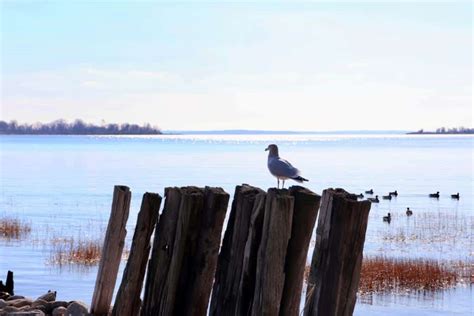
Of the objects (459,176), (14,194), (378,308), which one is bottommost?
(378,308)

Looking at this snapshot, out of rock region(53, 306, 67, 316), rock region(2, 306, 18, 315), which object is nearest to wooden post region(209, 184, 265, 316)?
rock region(53, 306, 67, 316)

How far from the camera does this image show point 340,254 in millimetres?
6480

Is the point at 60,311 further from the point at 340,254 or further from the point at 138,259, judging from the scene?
the point at 340,254

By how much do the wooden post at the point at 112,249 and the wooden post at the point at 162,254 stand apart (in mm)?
1058

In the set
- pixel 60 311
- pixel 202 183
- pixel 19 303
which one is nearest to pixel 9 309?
pixel 60 311

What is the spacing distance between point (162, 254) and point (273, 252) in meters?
1.22

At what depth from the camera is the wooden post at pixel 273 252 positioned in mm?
6555

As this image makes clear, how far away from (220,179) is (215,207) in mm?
55688

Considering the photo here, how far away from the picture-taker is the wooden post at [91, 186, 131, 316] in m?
8.52

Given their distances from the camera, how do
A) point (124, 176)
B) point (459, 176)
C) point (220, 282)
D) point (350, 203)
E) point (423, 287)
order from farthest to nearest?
point (459, 176) < point (124, 176) < point (423, 287) < point (220, 282) < point (350, 203)

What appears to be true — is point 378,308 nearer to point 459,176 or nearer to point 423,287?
point 423,287

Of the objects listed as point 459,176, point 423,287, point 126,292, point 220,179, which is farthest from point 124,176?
point 126,292

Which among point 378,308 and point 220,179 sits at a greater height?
point 220,179

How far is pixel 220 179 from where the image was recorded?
206 ft
